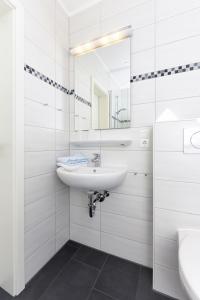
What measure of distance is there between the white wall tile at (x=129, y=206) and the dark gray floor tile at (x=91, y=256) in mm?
400

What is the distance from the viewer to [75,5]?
142 cm

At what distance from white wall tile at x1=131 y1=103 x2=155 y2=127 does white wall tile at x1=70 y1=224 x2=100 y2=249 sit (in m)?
1.09

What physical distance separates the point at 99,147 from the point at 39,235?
0.87 meters

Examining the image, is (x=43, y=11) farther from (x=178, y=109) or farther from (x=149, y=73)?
(x=178, y=109)

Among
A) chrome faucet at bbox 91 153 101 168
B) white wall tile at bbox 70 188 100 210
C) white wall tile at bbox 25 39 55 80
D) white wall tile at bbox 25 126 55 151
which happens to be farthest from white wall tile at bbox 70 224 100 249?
white wall tile at bbox 25 39 55 80

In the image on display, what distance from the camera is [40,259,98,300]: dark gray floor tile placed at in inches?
39.4

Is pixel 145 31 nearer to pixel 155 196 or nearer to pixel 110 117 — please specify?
pixel 110 117

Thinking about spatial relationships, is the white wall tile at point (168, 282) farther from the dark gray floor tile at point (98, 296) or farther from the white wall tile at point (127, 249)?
the dark gray floor tile at point (98, 296)

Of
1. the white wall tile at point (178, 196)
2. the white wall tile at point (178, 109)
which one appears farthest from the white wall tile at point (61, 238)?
the white wall tile at point (178, 109)

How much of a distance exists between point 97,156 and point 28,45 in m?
0.99

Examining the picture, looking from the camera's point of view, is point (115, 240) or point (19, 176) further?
point (115, 240)

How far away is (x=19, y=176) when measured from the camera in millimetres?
1006

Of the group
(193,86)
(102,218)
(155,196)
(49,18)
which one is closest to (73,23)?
(49,18)

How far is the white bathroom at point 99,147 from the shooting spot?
0.99 meters
